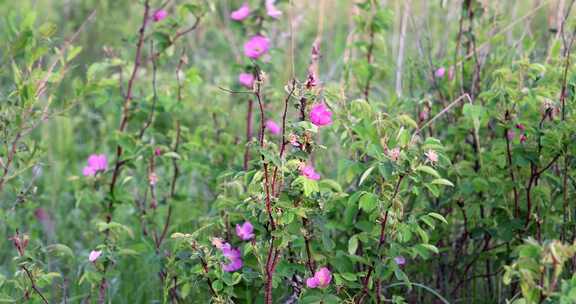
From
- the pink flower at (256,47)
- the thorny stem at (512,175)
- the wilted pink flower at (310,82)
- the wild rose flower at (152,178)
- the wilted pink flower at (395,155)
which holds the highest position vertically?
the wilted pink flower at (310,82)

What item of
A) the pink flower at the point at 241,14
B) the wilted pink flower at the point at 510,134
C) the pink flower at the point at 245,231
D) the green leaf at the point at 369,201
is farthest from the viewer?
the pink flower at the point at 241,14

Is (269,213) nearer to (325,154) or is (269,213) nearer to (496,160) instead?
(496,160)

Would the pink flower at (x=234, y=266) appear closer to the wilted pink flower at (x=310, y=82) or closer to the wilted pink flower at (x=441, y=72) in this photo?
the wilted pink flower at (x=310, y=82)

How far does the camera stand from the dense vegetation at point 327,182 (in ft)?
6.56

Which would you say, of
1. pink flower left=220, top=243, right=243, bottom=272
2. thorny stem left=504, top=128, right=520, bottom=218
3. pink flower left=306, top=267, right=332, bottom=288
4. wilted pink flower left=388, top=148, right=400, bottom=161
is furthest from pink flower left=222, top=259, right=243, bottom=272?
thorny stem left=504, top=128, right=520, bottom=218

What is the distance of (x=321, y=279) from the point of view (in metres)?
2.02

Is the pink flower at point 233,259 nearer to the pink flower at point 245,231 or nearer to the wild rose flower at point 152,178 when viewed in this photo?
the pink flower at point 245,231

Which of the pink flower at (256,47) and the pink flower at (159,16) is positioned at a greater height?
the pink flower at (159,16)

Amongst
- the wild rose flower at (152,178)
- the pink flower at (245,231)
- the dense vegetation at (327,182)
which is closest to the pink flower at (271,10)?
the dense vegetation at (327,182)

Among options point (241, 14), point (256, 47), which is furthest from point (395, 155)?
point (241, 14)

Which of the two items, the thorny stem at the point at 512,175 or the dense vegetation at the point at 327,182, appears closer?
the dense vegetation at the point at 327,182

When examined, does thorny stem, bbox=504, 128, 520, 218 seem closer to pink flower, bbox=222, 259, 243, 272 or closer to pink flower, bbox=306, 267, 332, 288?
pink flower, bbox=306, 267, 332, 288

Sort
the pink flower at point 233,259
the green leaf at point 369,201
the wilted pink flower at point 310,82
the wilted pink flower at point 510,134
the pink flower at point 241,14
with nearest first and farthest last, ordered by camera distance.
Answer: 1. the wilted pink flower at point 310,82
2. the green leaf at point 369,201
3. the pink flower at point 233,259
4. the wilted pink flower at point 510,134
5. the pink flower at point 241,14

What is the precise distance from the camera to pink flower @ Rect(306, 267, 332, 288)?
201 centimetres
